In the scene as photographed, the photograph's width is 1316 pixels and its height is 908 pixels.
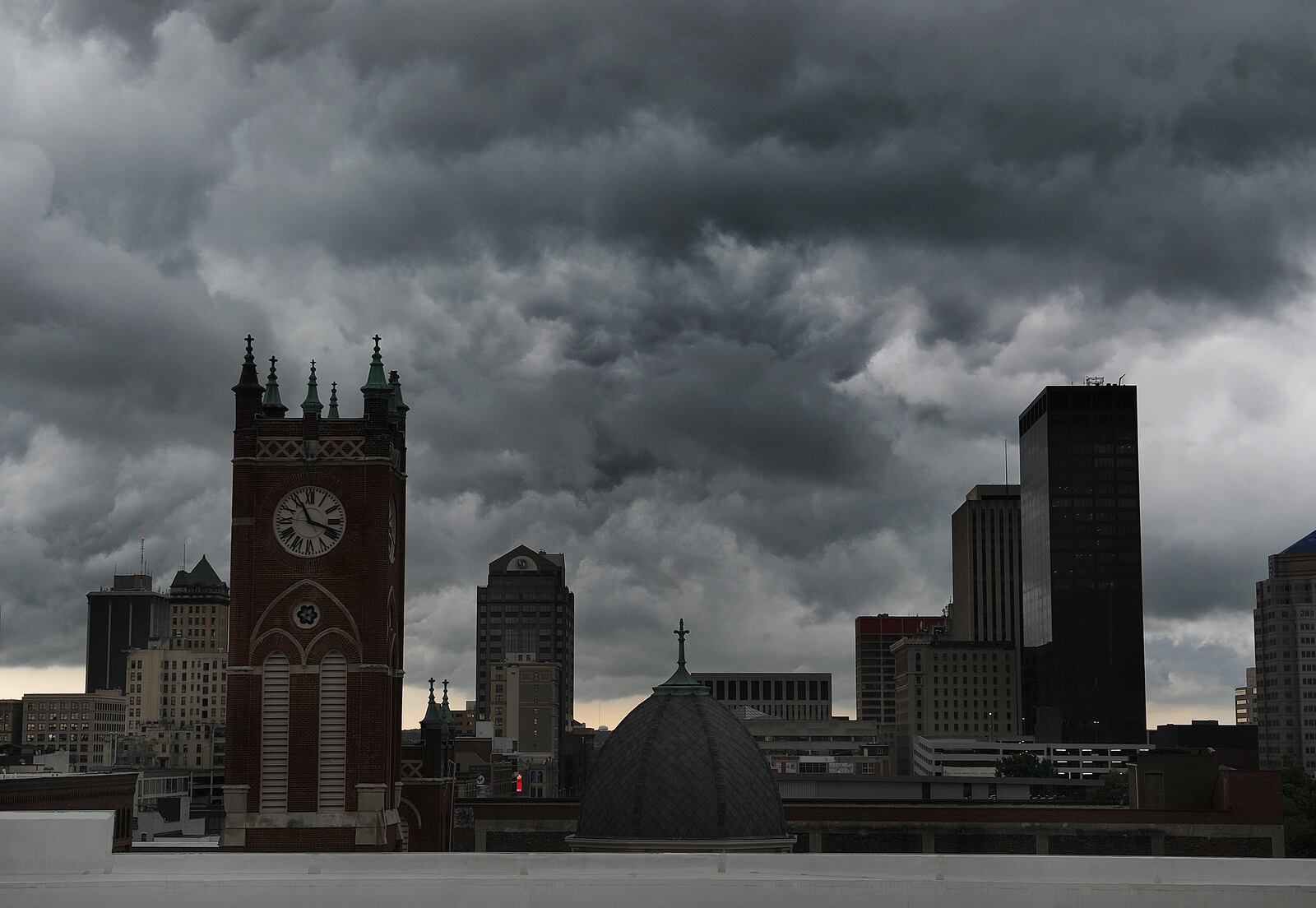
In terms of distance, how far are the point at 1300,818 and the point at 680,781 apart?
74950 mm

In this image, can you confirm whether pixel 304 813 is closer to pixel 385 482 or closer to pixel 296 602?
pixel 296 602

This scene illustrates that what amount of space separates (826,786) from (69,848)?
11079cm

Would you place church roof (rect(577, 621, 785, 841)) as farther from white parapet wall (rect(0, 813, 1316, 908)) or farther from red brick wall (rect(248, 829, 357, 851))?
white parapet wall (rect(0, 813, 1316, 908))

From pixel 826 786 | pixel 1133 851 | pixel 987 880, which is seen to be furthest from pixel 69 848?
pixel 826 786

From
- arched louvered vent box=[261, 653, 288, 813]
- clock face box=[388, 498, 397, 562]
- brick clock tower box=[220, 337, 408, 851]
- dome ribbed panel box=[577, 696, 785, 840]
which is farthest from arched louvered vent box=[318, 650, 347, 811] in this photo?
dome ribbed panel box=[577, 696, 785, 840]

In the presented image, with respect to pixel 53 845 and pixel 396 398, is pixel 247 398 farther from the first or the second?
pixel 53 845

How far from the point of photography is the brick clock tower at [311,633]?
62062mm

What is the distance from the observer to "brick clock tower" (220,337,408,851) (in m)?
62.1

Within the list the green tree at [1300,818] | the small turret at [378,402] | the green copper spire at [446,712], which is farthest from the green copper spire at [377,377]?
the green tree at [1300,818]

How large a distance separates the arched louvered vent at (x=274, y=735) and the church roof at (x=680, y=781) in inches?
479

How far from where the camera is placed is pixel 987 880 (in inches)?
1209

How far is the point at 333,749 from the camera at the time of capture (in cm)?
6225

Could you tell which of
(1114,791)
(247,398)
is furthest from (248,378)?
(1114,791)

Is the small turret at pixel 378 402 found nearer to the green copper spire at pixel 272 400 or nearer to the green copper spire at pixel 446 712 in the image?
the green copper spire at pixel 272 400
